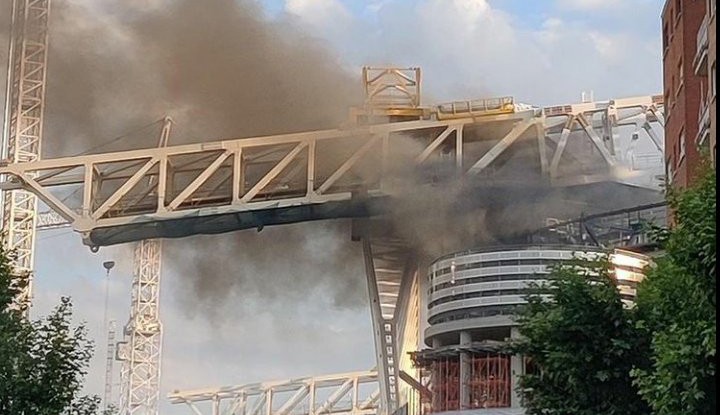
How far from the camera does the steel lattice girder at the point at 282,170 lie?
74.2 m

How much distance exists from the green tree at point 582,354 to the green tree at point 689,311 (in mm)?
3601

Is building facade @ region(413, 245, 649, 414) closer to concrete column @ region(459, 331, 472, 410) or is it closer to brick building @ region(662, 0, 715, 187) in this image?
concrete column @ region(459, 331, 472, 410)

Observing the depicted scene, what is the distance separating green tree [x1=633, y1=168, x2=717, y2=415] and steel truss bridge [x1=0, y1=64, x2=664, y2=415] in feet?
166

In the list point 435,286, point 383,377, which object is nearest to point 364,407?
point 383,377

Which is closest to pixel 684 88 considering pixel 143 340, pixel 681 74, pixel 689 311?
pixel 681 74

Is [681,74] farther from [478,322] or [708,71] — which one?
[478,322]

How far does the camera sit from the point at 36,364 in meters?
27.2

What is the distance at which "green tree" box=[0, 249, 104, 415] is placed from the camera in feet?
88.0

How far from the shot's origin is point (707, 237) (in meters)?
20.2

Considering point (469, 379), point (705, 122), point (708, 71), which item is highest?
point (469, 379)

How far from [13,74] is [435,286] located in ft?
90.1

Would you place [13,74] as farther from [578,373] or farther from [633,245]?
[578,373]

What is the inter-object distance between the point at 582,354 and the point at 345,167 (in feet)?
162

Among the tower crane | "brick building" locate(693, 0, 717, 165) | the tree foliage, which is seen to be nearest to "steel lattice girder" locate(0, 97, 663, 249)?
the tower crane
